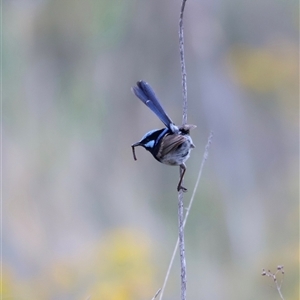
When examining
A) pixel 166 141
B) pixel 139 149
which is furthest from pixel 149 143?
pixel 139 149

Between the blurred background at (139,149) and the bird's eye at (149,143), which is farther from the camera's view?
the blurred background at (139,149)

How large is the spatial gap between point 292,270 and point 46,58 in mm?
3118

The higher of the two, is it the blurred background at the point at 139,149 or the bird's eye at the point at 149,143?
the blurred background at the point at 139,149

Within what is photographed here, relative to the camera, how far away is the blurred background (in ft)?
15.8

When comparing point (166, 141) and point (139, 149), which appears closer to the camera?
point (166, 141)

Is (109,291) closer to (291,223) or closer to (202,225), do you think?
(202,225)

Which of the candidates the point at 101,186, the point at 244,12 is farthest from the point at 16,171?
the point at 244,12

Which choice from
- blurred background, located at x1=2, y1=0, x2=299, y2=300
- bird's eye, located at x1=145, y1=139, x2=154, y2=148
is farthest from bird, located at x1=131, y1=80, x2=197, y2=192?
blurred background, located at x1=2, y1=0, x2=299, y2=300

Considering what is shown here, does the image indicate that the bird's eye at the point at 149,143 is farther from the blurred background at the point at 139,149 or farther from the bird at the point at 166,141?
the blurred background at the point at 139,149

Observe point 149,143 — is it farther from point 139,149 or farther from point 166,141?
point 139,149

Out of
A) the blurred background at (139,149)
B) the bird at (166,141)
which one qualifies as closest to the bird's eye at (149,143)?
the bird at (166,141)

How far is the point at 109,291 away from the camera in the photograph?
4418mm

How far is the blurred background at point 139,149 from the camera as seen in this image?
4.81 metres

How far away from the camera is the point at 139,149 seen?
4906 mm
